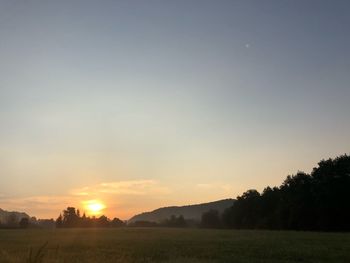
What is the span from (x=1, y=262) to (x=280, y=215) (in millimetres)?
98677

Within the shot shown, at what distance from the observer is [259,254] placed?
112 feet

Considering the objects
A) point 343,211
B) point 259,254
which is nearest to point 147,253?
point 259,254

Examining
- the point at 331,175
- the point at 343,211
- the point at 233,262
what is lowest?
the point at 233,262

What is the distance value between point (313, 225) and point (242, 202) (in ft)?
149

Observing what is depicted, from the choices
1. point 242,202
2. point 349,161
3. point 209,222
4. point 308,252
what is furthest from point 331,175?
point 209,222

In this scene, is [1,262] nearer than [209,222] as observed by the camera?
Yes

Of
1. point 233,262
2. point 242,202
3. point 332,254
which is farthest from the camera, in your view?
point 242,202

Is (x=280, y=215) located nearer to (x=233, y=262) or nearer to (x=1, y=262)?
(x=233, y=262)

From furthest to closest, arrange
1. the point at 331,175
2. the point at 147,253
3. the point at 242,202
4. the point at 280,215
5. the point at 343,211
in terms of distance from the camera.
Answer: the point at 242,202
the point at 280,215
the point at 331,175
the point at 343,211
the point at 147,253

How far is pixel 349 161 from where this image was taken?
101625 millimetres

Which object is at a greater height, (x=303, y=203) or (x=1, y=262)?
(x=303, y=203)

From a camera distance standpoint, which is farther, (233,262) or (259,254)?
(259,254)

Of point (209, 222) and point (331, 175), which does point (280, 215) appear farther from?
point (209, 222)

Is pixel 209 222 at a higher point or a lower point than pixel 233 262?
higher
